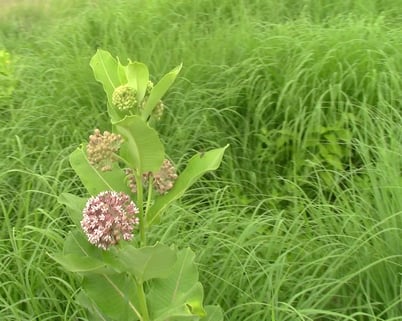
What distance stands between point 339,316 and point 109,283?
722 mm

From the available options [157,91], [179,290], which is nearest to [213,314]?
[179,290]

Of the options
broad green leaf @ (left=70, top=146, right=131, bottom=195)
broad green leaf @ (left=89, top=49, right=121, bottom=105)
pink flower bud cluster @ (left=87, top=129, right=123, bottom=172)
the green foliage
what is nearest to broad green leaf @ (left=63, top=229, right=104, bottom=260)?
broad green leaf @ (left=70, top=146, right=131, bottom=195)

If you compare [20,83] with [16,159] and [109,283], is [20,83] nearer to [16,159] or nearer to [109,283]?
[16,159]

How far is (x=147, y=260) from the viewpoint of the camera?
1385 millimetres

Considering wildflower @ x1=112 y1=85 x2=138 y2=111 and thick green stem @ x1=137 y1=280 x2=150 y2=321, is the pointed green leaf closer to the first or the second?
wildflower @ x1=112 y1=85 x2=138 y2=111

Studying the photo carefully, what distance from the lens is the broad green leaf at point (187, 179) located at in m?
1.47

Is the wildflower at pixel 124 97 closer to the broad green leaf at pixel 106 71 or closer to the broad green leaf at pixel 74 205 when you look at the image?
the broad green leaf at pixel 106 71

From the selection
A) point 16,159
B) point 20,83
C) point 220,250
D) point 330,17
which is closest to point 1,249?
point 16,159

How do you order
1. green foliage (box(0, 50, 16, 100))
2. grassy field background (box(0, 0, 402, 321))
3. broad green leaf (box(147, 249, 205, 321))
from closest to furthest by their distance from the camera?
broad green leaf (box(147, 249, 205, 321))
grassy field background (box(0, 0, 402, 321))
green foliage (box(0, 50, 16, 100))

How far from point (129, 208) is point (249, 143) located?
5.47ft

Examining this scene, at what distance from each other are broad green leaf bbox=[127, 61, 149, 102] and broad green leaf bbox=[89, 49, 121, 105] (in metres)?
0.08

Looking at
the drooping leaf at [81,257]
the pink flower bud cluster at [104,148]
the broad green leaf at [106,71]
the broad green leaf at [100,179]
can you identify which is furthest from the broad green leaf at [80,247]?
the broad green leaf at [106,71]

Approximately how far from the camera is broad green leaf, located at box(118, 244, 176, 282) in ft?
4.45

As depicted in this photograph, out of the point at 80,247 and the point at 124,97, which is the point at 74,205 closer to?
the point at 80,247
